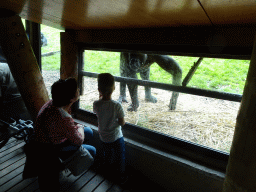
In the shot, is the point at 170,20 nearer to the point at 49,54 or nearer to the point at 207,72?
the point at 207,72

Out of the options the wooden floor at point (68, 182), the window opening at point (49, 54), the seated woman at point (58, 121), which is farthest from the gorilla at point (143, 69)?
the window opening at point (49, 54)

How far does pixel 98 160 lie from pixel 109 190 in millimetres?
651

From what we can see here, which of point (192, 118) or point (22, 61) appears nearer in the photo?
point (22, 61)

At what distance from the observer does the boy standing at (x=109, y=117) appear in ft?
6.54

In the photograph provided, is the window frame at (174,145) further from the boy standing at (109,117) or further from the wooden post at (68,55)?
the boy standing at (109,117)

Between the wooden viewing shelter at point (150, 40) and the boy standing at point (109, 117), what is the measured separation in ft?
0.99

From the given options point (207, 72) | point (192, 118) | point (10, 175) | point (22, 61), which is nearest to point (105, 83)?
point (22, 61)

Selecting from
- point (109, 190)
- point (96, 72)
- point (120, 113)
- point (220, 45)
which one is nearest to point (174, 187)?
point (109, 190)

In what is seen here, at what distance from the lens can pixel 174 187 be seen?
2311 mm

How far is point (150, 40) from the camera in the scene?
208 cm

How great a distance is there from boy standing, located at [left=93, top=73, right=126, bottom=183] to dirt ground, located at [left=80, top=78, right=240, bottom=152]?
0.58 meters

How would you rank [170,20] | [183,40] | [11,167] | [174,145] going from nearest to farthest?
[170,20] → [183,40] → [174,145] → [11,167]

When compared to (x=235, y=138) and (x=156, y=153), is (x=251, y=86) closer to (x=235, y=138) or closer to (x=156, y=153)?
(x=235, y=138)

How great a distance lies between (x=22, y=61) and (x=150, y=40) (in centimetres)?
154
